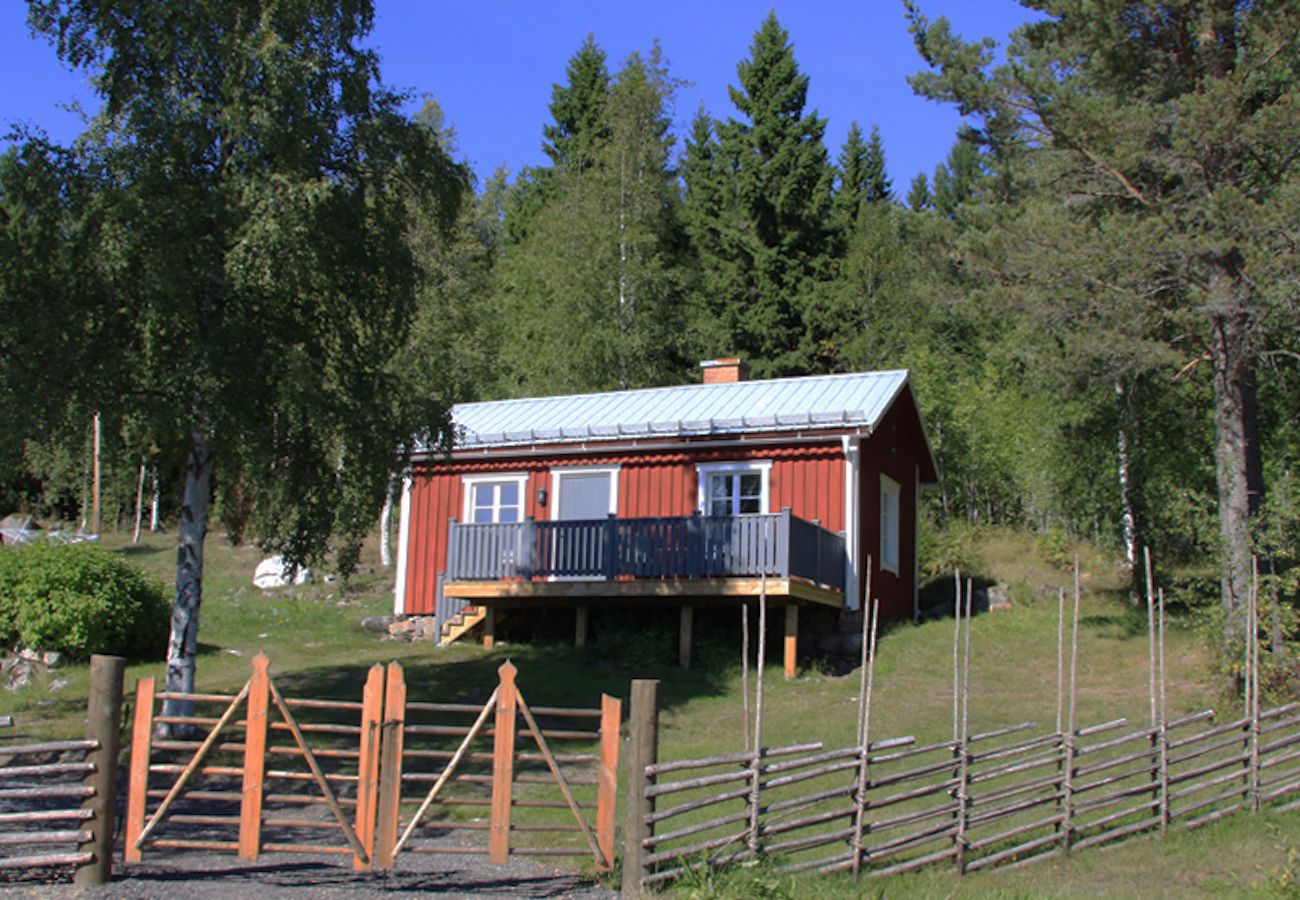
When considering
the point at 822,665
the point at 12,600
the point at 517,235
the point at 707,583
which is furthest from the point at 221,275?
the point at 517,235

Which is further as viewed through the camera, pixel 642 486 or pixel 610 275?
pixel 610 275

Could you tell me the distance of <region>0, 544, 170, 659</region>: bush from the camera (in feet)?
65.5

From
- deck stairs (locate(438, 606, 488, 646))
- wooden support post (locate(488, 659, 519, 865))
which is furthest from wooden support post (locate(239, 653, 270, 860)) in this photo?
deck stairs (locate(438, 606, 488, 646))

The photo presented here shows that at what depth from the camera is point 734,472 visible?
23.1 meters

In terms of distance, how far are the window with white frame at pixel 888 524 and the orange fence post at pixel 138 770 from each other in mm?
16467

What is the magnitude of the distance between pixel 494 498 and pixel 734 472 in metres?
5.02

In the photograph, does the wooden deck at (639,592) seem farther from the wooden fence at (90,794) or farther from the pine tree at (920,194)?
the pine tree at (920,194)

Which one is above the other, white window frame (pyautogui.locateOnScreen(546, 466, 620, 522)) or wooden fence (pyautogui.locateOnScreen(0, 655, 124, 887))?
white window frame (pyautogui.locateOnScreen(546, 466, 620, 522))

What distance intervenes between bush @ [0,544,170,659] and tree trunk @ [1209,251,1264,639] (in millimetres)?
17245

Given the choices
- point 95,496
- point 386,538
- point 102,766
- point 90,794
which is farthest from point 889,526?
point 95,496

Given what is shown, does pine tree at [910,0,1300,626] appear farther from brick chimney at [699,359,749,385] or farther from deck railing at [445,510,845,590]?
brick chimney at [699,359,749,385]

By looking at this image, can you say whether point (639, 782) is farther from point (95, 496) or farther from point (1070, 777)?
point (95, 496)

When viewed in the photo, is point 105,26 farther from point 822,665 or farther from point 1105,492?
point 1105,492

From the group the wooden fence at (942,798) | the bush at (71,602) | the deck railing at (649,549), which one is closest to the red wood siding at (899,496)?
the deck railing at (649,549)
